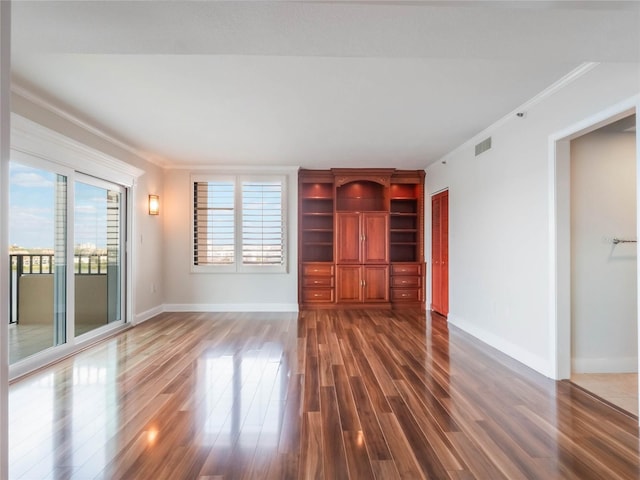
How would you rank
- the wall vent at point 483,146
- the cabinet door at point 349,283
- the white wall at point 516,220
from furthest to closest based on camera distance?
the cabinet door at point 349,283
the wall vent at point 483,146
the white wall at point 516,220

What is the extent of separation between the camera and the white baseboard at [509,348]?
316 cm

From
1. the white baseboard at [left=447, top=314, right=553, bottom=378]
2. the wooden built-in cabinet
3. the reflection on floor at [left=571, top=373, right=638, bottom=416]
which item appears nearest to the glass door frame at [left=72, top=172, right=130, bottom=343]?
the wooden built-in cabinet

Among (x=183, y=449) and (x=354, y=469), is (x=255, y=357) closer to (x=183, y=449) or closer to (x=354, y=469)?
(x=183, y=449)

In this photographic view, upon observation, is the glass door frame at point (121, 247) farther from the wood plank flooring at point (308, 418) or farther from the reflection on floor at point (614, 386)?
the reflection on floor at point (614, 386)

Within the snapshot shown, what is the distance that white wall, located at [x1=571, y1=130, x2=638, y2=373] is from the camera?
10.2ft

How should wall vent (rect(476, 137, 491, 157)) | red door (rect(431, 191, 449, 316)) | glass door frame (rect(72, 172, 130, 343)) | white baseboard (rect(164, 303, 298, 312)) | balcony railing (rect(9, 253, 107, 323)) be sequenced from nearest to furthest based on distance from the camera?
balcony railing (rect(9, 253, 107, 323))
glass door frame (rect(72, 172, 130, 343))
wall vent (rect(476, 137, 491, 157))
red door (rect(431, 191, 449, 316))
white baseboard (rect(164, 303, 298, 312))

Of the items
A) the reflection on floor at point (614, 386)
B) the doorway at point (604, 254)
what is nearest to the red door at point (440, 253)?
the doorway at point (604, 254)

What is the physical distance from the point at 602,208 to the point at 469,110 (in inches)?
60.9

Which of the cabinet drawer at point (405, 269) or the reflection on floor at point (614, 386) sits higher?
the cabinet drawer at point (405, 269)

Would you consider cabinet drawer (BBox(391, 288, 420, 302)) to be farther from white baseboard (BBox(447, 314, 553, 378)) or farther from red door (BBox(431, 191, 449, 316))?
white baseboard (BBox(447, 314, 553, 378))

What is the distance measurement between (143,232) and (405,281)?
463cm

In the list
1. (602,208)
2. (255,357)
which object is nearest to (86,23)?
(255,357)

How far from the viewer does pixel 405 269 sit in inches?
255

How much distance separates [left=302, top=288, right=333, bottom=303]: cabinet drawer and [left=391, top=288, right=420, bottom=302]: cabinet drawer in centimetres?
120
